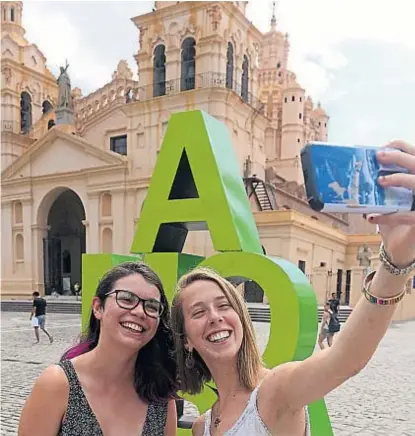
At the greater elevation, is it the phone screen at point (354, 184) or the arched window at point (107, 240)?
the phone screen at point (354, 184)

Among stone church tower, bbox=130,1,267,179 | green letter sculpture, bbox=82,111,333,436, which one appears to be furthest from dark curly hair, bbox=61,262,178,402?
stone church tower, bbox=130,1,267,179

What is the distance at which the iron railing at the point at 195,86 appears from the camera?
24281 millimetres

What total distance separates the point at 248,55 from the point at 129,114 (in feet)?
23.8

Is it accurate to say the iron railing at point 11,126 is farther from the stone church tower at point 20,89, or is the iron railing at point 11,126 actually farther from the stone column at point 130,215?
the stone column at point 130,215

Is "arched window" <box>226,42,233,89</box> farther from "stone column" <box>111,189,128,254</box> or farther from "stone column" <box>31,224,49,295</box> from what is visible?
"stone column" <box>31,224,49,295</box>

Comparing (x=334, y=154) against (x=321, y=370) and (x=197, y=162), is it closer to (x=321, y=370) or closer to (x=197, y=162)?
(x=321, y=370)

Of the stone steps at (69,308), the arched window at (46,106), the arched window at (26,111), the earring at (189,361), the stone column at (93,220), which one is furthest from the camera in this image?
the arched window at (46,106)

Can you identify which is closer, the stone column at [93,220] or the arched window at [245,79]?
the arched window at [245,79]

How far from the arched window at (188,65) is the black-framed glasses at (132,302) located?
24.3 meters

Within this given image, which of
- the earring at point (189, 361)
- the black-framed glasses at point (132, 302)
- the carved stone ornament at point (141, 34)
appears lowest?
the earring at point (189, 361)

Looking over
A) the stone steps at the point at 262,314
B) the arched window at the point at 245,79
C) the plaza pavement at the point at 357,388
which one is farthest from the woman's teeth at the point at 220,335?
the arched window at the point at 245,79

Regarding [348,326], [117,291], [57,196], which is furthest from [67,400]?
[57,196]

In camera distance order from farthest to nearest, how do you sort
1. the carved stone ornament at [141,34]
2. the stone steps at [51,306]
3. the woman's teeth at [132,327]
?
the carved stone ornament at [141,34] → the stone steps at [51,306] → the woman's teeth at [132,327]

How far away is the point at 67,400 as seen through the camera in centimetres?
181
